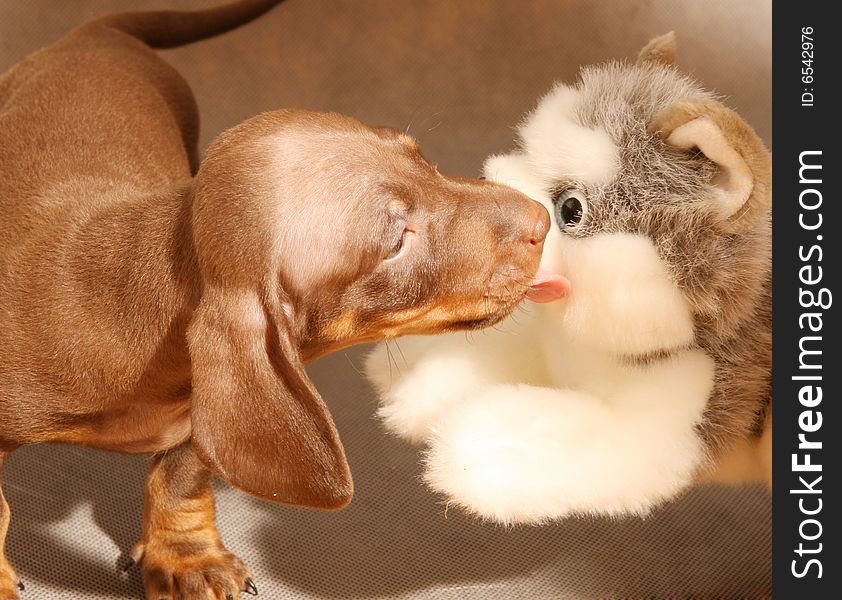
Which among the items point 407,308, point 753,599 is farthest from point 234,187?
point 753,599

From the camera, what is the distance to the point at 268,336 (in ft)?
4.54

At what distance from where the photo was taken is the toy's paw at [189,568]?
6.03ft

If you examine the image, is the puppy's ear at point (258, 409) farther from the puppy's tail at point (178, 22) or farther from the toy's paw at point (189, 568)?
the puppy's tail at point (178, 22)

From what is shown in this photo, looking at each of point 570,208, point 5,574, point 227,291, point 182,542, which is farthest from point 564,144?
point 5,574

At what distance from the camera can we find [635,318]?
1546 mm

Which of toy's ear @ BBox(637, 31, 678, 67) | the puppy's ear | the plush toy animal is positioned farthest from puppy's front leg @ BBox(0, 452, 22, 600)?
toy's ear @ BBox(637, 31, 678, 67)

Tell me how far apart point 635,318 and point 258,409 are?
2.02 feet

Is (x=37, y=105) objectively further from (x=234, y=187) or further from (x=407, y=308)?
(x=407, y=308)

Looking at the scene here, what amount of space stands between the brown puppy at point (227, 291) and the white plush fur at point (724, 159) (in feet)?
0.88

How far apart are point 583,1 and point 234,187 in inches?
84.8

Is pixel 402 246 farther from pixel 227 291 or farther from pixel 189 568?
pixel 189 568

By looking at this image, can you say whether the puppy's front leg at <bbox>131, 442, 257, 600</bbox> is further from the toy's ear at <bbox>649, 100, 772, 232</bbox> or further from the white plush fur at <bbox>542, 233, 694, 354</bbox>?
the toy's ear at <bbox>649, 100, 772, 232</bbox>

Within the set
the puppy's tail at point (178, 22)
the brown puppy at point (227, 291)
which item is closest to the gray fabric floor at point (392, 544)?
the brown puppy at point (227, 291)

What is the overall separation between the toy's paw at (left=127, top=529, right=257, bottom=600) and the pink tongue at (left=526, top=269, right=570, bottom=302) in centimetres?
81
